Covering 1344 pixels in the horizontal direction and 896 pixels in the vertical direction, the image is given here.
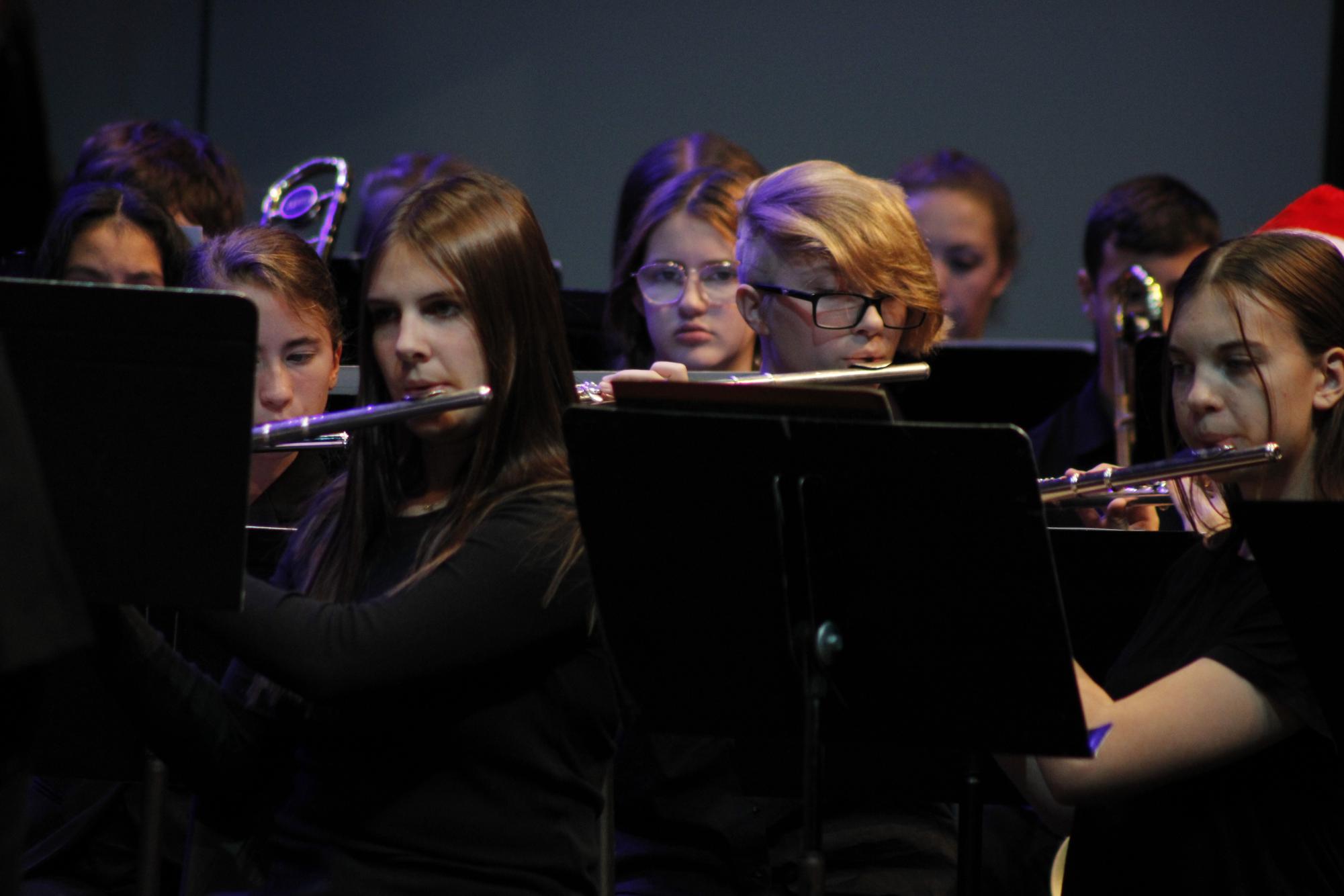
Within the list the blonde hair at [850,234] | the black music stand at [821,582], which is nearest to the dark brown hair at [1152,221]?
the blonde hair at [850,234]

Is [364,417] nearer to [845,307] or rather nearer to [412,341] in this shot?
[412,341]

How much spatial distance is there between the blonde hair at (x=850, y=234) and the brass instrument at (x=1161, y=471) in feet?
1.28

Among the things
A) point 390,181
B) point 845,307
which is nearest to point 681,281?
point 845,307

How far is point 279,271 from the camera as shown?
7.72ft

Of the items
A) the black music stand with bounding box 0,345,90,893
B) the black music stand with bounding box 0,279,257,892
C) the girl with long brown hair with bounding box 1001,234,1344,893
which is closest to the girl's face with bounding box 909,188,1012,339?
the girl with long brown hair with bounding box 1001,234,1344,893

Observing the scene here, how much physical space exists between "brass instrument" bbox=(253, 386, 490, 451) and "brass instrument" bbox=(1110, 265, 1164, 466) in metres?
1.62

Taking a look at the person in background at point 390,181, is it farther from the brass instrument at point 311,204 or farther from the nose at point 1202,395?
the nose at point 1202,395

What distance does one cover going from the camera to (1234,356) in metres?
1.79

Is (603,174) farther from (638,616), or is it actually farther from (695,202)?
(638,616)

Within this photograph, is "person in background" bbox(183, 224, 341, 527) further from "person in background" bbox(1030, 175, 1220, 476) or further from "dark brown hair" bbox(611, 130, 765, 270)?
"person in background" bbox(1030, 175, 1220, 476)

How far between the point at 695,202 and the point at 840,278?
0.66 m

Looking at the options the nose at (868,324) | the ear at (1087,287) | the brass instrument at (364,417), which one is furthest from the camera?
the ear at (1087,287)

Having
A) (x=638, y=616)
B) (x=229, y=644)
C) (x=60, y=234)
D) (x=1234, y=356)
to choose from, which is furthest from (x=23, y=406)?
(x=60, y=234)

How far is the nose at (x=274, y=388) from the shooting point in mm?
2293
